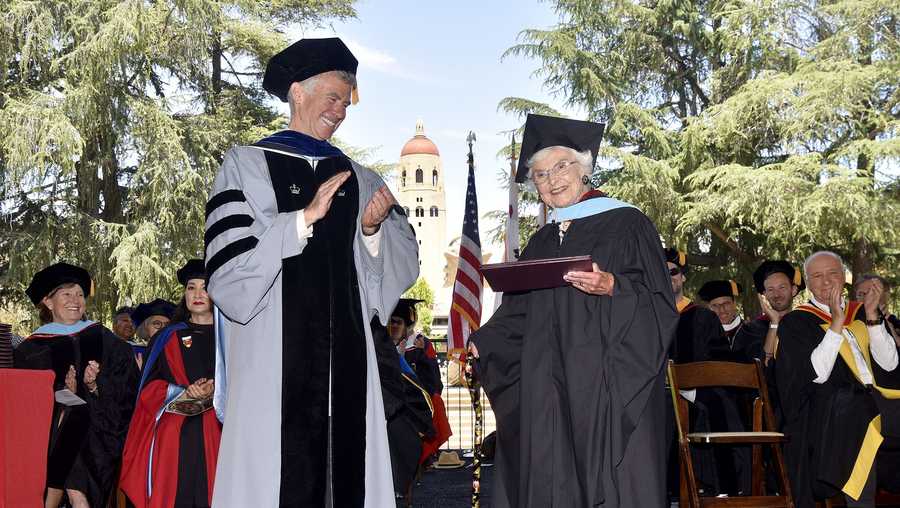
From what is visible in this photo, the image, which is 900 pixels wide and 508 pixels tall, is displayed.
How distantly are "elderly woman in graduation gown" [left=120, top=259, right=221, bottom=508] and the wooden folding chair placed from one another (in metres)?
3.17

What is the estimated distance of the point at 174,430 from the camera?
5.77m

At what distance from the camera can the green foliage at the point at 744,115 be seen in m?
18.4

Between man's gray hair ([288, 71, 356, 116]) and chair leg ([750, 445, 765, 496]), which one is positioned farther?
chair leg ([750, 445, 765, 496])

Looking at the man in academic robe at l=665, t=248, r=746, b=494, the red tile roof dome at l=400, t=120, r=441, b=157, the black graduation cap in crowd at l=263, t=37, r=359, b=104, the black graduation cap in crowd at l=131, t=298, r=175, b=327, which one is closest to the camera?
the black graduation cap in crowd at l=263, t=37, r=359, b=104

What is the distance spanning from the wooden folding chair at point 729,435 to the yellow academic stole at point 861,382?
0.46 m

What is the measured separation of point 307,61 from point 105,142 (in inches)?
623

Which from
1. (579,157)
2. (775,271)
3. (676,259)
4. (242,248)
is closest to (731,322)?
(775,271)

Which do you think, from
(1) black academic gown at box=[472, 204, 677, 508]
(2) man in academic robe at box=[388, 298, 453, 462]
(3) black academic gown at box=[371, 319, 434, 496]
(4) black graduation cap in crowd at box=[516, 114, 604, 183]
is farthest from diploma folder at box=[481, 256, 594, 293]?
(2) man in academic robe at box=[388, 298, 453, 462]

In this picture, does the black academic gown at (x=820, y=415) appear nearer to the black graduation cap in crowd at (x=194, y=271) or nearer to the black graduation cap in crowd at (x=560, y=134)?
the black graduation cap in crowd at (x=560, y=134)

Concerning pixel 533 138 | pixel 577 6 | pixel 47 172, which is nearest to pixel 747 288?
pixel 577 6

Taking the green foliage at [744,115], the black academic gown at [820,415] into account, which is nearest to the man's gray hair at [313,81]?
the black academic gown at [820,415]

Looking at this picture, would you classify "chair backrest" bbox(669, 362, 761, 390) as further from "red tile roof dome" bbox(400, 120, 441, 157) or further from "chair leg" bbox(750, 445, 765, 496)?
"red tile roof dome" bbox(400, 120, 441, 157)

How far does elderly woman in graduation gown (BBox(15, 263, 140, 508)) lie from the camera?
6809 millimetres

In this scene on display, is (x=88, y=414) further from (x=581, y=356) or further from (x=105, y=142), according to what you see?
(x=105, y=142)
